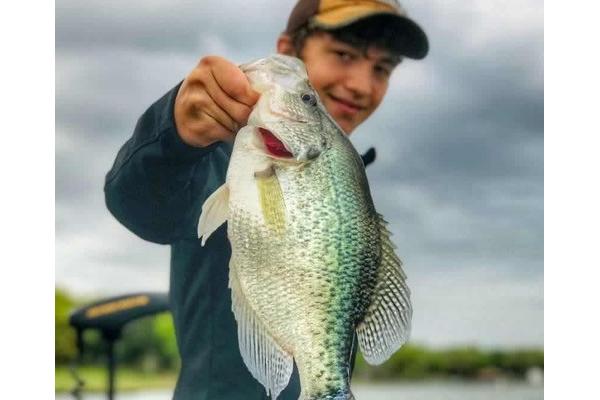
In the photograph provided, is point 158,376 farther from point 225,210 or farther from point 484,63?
point 484,63

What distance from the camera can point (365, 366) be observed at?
1.81 m

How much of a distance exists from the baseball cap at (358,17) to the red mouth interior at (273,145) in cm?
38

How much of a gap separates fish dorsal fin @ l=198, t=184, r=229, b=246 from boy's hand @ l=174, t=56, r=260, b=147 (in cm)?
10

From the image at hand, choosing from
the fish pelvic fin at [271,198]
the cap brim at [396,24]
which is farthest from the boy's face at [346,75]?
the fish pelvic fin at [271,198]

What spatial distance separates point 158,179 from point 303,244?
1.15ft

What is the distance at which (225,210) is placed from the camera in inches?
62.6

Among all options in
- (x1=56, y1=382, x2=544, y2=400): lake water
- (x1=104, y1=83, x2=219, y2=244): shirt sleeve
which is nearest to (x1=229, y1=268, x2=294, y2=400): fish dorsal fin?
(x1=104, y1=83, x2=219, y2=244): shirt sleeve

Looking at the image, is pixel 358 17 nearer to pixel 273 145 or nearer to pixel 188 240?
pixel 273 145

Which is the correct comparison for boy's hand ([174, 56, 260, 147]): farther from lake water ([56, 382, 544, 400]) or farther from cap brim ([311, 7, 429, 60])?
lake water ([56, 382, 544, 400])

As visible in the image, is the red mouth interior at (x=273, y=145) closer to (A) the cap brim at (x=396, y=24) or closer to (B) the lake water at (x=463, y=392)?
(A) the cap brim at (x=396, y=24)

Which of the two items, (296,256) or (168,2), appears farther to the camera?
(168,2)

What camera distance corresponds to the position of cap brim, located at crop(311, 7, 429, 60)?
1.83 m

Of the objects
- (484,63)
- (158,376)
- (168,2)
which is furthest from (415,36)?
(158,376)
